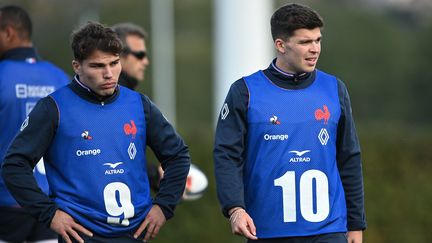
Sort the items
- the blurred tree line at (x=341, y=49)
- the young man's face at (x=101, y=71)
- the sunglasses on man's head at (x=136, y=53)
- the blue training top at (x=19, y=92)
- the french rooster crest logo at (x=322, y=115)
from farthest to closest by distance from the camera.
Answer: the blurred tree line at (x=341, y=49) < the sunglasses on man's head at (x=136, y=53) < the blue training top at (x=19, y=92) < the french rooster crest logo at (x=322, y=115) < the young man's face at (x=101, y=71)

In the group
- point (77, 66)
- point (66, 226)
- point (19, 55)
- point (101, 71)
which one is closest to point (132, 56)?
point (19, 55)

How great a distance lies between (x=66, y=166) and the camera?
6.37m

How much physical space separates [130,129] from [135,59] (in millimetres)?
1778

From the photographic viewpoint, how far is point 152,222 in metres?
6.46

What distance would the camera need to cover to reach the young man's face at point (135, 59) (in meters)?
8.09

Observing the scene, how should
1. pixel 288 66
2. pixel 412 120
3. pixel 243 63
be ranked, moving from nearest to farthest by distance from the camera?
1. pixel 288 66
2. pixel 243 63
3. pixel 412 120

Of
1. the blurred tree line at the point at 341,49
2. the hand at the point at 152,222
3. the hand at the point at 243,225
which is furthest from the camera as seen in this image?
→ the blurred tree line at the point at 341,49

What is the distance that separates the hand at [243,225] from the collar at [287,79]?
0.85 metres

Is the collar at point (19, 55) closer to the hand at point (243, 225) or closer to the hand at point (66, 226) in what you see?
the hand at point (66, 226)

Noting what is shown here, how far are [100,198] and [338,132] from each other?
4.84 ft

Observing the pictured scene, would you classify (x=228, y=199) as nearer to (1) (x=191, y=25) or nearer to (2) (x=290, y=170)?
(2) (x=290, y=170)

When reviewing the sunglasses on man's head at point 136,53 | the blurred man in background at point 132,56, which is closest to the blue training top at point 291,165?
the blurred man in background at point 132,56

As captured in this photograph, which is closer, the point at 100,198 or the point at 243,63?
the point at 100,198

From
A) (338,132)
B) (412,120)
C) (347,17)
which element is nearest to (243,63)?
(338,132)
